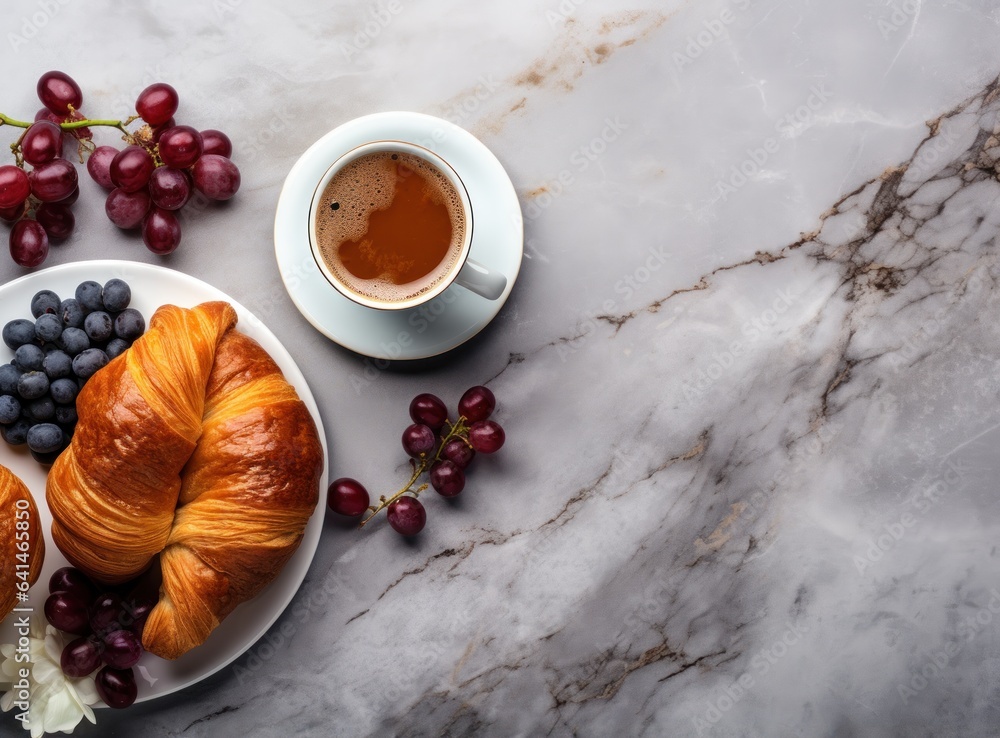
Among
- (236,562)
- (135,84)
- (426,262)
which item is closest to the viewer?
(236,562)

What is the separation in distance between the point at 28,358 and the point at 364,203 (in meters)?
0.63

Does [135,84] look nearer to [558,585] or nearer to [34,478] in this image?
[34,478]

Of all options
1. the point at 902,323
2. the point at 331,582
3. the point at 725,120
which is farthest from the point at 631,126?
the point at 331,582

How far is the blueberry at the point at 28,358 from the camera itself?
1.30 m

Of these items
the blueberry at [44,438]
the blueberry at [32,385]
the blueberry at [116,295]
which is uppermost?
the blueberry at [116,295]

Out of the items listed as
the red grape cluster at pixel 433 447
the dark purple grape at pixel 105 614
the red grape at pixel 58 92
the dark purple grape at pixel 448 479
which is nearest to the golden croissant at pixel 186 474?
the dark purple grape at pixel 105 614

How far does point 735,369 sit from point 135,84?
1.34 meters

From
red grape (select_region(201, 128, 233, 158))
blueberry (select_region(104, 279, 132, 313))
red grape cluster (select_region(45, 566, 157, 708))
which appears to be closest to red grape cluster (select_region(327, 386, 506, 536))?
red grape cluster (select_region(45, 566, 157, 708))

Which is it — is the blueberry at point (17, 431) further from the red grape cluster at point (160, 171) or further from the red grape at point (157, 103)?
the red grape at point (157, 103)

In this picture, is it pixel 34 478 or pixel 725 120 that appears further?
pixel 725 120

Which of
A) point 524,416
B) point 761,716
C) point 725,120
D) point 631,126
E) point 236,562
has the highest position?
point 725,120

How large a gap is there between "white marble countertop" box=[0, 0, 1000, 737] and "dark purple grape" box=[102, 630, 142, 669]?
0.24m

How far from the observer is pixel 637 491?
5.09 feet

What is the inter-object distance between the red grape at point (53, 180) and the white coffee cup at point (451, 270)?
48cm
